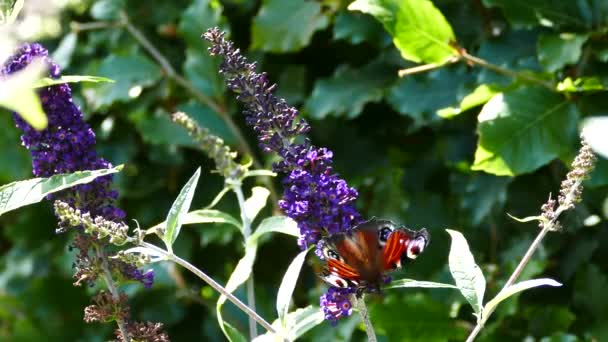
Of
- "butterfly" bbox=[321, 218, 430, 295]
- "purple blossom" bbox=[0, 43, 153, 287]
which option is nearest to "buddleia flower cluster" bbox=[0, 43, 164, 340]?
"purple blossom" bbox=[0, 43, 153, 287]

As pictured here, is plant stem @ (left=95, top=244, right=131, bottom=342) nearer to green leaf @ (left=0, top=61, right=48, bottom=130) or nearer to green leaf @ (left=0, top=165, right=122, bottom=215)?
green leaf @ (left=0, top=165, right=122, bottom=215)

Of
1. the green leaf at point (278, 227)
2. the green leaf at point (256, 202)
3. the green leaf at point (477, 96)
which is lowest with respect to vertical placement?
the green leaf at point (477, 96)

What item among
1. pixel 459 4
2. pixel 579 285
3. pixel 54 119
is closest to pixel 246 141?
pixel 459 4

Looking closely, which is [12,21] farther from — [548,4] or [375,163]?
[375,163]

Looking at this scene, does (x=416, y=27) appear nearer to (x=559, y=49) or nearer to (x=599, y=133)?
(x=559, y=49)

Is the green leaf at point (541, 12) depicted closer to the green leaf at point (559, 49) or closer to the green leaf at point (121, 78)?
the green leaf at point (559, 49)

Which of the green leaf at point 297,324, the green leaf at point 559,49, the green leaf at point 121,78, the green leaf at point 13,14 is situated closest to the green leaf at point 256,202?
the green leaf at point 297,324
